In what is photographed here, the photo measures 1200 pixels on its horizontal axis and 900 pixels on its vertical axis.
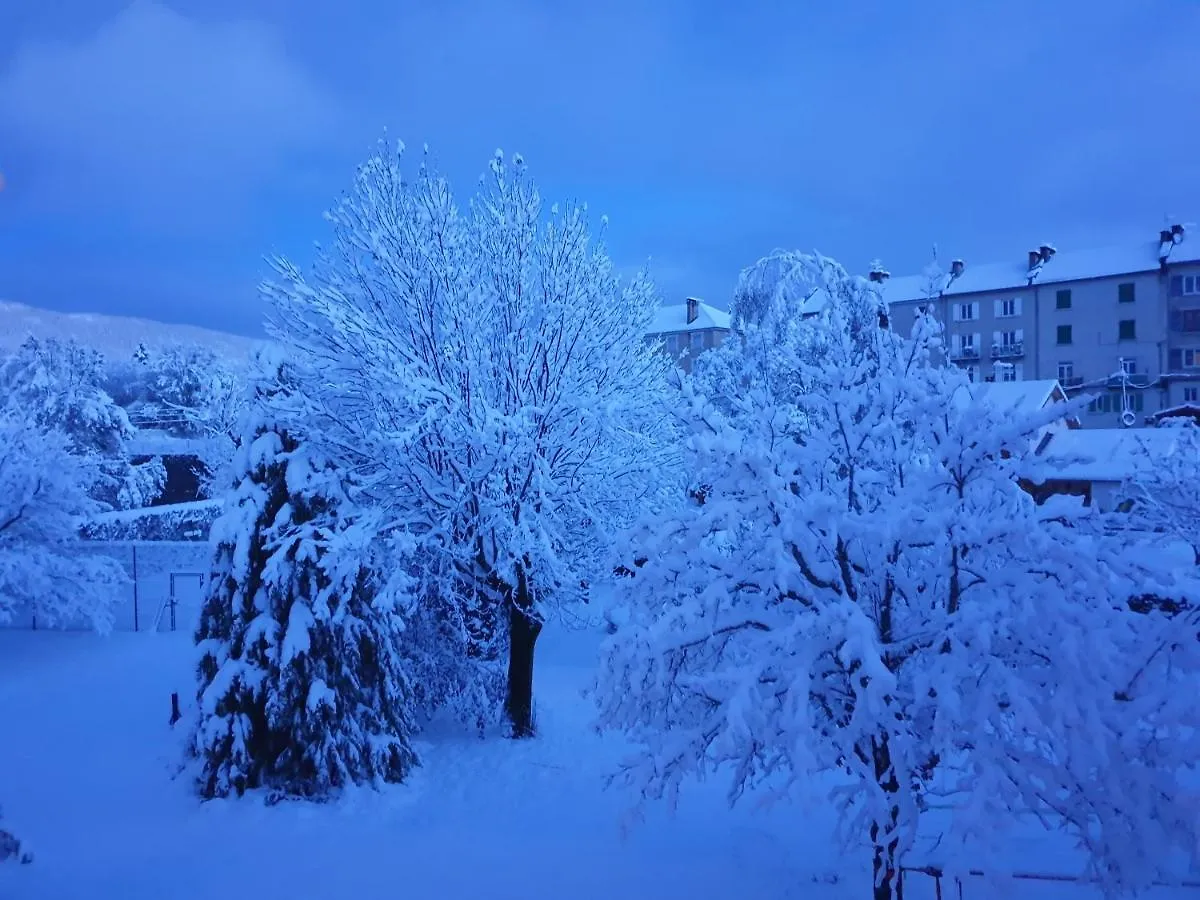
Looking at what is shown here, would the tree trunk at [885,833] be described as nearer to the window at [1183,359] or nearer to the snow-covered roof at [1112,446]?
the snow-covered roof at [1112,446]

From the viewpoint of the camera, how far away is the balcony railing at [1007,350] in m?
42.2

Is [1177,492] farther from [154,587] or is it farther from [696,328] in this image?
[696,328]

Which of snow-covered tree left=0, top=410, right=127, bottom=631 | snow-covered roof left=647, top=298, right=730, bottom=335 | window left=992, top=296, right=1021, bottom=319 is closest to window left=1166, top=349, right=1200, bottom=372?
window left=992, top=296, right=1021, bottom=319

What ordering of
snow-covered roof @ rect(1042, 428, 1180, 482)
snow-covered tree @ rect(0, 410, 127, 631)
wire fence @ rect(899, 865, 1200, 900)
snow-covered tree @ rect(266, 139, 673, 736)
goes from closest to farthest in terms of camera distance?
wire fence @ rect(899, 865, 1200, 900), snow-covered tree @ rect(266, 139, 673, 736), snow-covered tree @ rect(0, 410, 127, 631), snow-covered roof @ rect(1042, 428, 1180, 482)

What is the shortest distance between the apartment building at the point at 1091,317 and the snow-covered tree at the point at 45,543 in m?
32.1

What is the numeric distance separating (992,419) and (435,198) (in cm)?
827

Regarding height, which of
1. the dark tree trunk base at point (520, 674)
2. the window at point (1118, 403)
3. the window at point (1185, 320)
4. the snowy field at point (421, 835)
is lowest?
the snowy field at point (421, 835)

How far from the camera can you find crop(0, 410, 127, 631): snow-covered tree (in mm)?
14727

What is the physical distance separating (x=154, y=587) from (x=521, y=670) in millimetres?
16620

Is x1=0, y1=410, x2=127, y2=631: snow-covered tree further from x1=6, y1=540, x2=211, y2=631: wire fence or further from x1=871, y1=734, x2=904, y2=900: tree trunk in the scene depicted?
x1=871, y1=734, x2=904, y2=900: tree trunk

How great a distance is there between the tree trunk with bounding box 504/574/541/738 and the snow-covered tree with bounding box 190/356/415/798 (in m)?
2.09

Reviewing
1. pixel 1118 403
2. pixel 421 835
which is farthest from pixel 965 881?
pixel 1118 403

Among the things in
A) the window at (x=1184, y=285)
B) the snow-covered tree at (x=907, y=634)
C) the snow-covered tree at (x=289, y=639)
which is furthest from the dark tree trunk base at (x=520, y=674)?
the window at (x=1184, y=285)

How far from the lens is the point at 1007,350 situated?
140 ft
